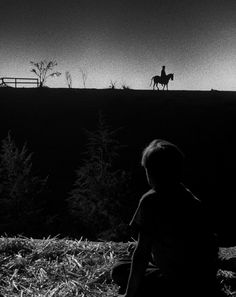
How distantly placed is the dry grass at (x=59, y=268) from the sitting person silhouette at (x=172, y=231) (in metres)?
0.67

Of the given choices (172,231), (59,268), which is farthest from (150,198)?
(59,268)

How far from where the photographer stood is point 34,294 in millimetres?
3248

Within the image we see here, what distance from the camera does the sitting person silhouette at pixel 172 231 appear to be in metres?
2.58

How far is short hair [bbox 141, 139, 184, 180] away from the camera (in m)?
2.54

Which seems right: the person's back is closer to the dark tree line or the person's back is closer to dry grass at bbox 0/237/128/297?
dry grass at bbox 0/237/128/297

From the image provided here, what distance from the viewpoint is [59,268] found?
3756 mm

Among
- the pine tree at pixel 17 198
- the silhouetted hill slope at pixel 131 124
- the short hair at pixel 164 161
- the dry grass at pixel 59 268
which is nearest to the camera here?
the short hair at pixel 164 161

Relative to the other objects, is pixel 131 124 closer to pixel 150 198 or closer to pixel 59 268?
pixel 59 268

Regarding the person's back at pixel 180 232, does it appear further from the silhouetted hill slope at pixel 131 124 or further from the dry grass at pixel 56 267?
the silhouetted hill slope at pixel 131 124

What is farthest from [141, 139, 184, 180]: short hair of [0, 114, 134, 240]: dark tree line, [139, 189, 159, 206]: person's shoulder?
[0, 114, 134, 240]: dark tree line

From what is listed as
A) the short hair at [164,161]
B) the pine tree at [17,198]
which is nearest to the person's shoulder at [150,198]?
the short hair at [164,161]

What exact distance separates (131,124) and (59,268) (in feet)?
74.1

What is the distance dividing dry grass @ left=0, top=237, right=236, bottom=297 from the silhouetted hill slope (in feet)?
59.0

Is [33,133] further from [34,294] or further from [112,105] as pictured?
[34,294]
